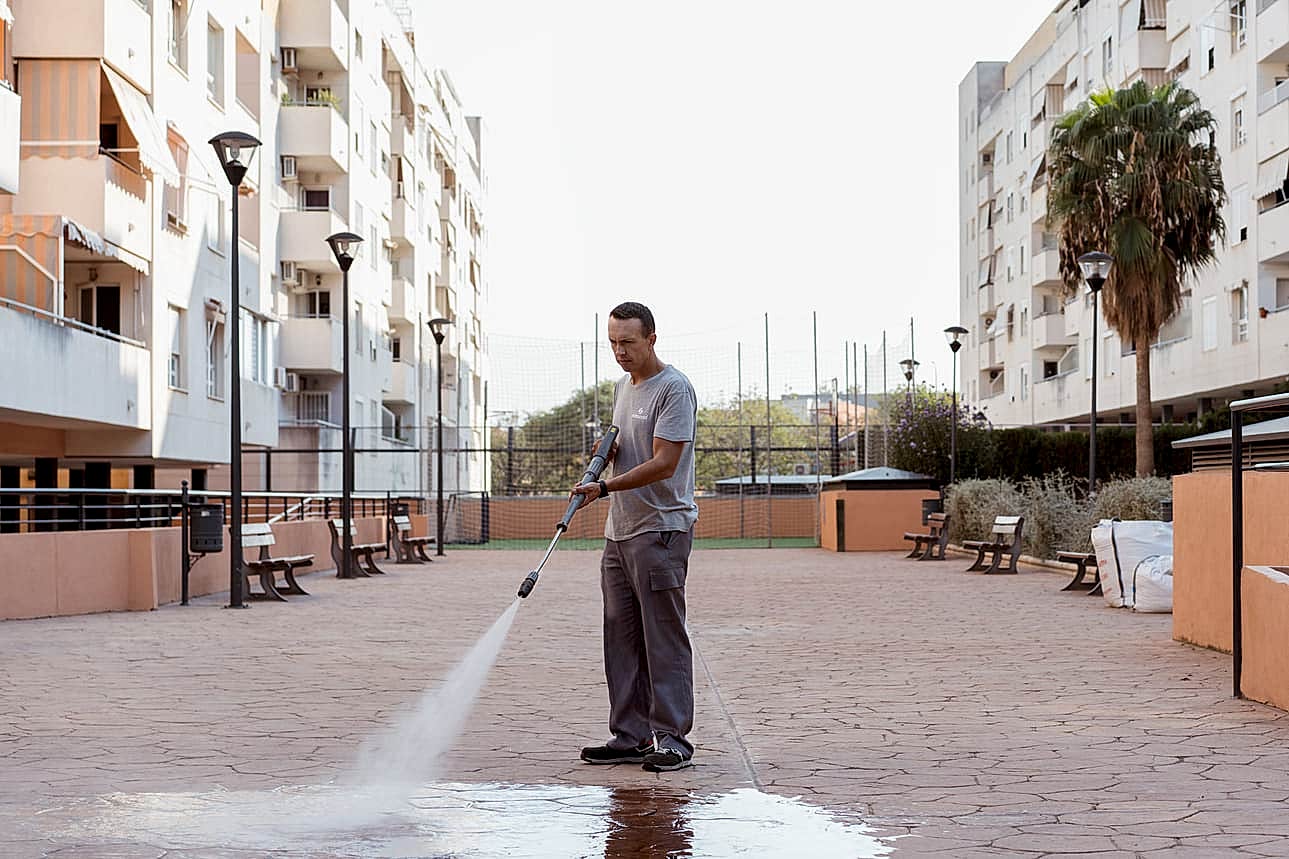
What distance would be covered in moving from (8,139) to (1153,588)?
16.0 meters

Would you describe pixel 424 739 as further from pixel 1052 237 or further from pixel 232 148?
pixel 1052 237

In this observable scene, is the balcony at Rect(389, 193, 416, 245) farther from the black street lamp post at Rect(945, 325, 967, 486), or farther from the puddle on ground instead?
the puddle on ground

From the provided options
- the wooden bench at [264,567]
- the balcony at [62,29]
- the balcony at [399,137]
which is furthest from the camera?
the balcony at [399,137]

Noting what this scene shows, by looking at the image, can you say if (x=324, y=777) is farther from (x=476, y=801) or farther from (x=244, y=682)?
(x=244, y=682)

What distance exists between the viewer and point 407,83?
5709 cm

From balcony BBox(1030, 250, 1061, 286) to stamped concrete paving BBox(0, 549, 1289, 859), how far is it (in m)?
45.4

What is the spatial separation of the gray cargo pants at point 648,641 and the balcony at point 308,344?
1447 inches

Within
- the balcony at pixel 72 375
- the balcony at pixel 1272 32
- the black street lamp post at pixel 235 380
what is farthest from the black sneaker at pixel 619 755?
the balcony at pixel 1272 32

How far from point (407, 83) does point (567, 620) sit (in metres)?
43.1

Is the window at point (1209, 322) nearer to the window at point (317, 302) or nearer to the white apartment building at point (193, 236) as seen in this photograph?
the white apartment building at point (193, 236)

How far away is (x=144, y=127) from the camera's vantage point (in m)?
28.0

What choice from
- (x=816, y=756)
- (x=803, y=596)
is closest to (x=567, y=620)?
(x=803, y=596)

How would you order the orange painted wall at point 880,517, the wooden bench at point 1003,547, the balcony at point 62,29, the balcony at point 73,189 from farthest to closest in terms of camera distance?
the orange painted wall at point 880,517, the balcony at point 73,189, the balcony at point 62,29, the wooden bench at point 1003,547

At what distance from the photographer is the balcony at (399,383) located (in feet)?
A: 184
